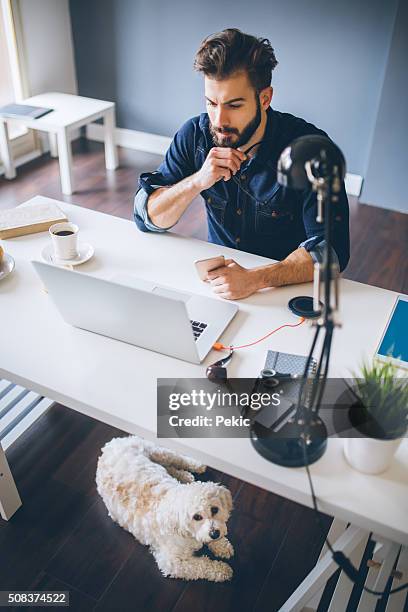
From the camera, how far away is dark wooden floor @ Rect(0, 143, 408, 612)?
58.7 inches

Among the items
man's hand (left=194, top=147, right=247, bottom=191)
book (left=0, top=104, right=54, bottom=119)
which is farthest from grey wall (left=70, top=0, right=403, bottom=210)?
man's hand (left=194, top=147, right=247, bottom=191)

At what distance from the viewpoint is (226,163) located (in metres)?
1.54

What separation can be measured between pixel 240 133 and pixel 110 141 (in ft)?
8.02

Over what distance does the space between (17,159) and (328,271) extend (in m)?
3.64

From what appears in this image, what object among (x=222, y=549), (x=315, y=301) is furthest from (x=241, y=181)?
(x=222, y=549)

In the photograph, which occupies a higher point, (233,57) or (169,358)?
(233,57)

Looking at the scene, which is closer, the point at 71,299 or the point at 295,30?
the point at 71,299

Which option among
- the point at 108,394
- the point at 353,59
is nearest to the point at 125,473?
the point at 108,394

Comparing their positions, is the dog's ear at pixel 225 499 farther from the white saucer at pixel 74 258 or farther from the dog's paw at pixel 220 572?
the white saucer at pixel 74 258

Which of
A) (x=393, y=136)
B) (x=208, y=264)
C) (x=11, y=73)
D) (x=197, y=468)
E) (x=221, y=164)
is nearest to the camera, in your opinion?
(x=208, y=264)

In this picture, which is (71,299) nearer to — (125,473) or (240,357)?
(240,357)

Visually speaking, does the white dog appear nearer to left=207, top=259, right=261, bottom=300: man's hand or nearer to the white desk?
the white desk

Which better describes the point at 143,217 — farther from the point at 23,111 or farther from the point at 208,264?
the point at 23,111

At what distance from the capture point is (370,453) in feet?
3.16
